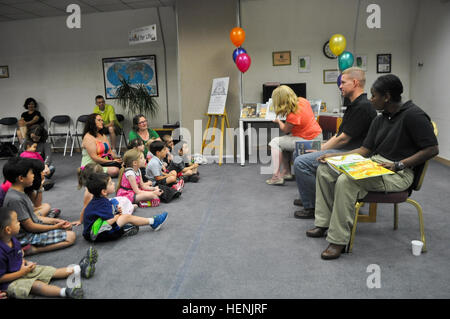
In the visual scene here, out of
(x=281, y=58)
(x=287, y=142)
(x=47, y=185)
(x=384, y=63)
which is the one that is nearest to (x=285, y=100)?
(x=287, y=142)

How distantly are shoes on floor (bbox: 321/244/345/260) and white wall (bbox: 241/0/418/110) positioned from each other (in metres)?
4.65

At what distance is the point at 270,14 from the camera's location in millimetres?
6422

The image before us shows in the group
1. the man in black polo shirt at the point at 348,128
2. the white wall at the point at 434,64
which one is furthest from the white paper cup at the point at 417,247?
the white wall at the point at 434,64

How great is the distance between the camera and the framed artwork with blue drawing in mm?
7168

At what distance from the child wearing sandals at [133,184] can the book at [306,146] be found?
1568 mm

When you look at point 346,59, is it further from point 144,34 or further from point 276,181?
point 144,34

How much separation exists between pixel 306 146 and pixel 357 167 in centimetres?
111

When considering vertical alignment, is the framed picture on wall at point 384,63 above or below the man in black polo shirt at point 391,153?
above

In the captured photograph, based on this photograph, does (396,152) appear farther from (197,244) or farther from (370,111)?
(197,244)

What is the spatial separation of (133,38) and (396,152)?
5.58 meters

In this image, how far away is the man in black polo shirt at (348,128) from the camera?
273 cm

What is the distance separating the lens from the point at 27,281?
1.90m

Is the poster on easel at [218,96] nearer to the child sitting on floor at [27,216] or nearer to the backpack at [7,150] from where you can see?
the child sitting on floor at [27,216]
